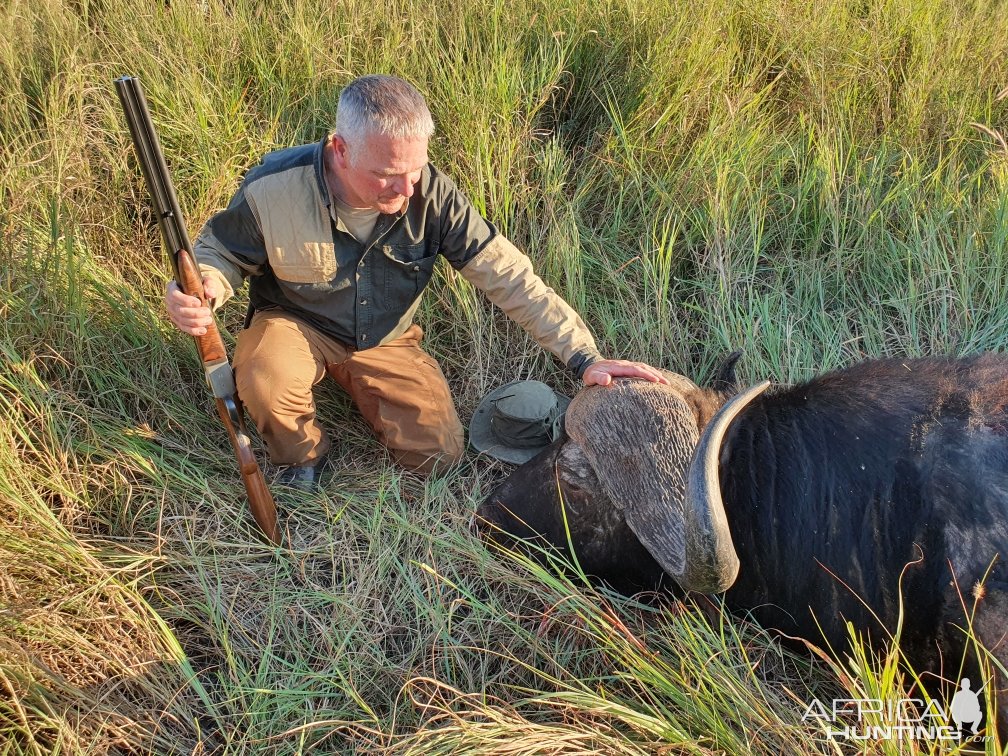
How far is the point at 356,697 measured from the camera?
93.7 inches

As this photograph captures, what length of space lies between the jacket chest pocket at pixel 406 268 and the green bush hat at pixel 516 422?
0.59m

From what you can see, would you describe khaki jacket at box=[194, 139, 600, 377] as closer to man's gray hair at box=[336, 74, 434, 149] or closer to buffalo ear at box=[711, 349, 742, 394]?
man's gray hair at box=[336, 74, 434, 149]

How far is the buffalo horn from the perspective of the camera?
2.28 metres

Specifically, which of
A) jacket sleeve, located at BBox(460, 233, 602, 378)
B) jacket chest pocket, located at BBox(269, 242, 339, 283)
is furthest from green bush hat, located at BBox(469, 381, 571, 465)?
jacket chest pocket, located at BBox(269, 242, 339, 283)

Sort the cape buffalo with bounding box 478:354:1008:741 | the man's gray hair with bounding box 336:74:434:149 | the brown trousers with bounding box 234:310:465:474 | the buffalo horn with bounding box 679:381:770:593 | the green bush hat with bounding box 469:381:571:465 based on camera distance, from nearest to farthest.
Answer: the buffalo horn with bounding box 679:381:770:593
the cape buffalo with bounding box 478:354:1008:741
the man's gray hair with bounding box 336:74:434:149
the brown trousers with bounding box 234:310:465:474
the green bush hat with bounding box 469:381:571:465

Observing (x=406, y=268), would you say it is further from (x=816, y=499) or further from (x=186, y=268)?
(x=816, y=499)

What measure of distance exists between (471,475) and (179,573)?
1.24 metres

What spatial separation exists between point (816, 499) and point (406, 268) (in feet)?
6.06

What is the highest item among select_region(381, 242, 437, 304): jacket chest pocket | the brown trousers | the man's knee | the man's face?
the man's face

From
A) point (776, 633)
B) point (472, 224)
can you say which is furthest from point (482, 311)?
point (776, 633)

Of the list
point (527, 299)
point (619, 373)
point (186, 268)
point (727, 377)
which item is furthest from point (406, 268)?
point (727, 377)

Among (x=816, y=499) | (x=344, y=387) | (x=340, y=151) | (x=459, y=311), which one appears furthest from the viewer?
(x=459, y=311)

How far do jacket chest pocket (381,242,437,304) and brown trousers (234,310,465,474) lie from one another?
0.28 m

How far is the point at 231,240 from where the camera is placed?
10.6 ft
